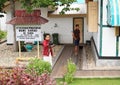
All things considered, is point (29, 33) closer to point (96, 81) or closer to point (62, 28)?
point (96, 81)

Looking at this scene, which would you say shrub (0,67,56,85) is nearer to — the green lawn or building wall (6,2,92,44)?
the green lawn

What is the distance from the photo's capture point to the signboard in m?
18.2

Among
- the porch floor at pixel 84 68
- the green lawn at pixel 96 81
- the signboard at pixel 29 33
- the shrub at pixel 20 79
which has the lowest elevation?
the green lawn at pixel 96 81

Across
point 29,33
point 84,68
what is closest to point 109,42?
point 84,68

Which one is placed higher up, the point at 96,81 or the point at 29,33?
the point at 29,33

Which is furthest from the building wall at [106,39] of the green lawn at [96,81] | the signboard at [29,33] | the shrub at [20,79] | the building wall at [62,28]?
the shrub at [20,79]

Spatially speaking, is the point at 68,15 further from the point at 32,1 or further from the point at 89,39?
the point at 32,1

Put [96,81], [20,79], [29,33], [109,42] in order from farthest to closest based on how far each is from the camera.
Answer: [29,33] < [109,42] < [96,81] < [20,79]

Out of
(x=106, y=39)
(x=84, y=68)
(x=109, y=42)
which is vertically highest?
(x=106, y=39)

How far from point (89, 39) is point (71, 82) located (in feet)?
43.0

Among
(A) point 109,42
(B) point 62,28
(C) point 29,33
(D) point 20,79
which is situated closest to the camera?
(D) point 20,79

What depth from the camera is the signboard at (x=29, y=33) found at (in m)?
18.2

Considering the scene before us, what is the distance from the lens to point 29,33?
60.1ft

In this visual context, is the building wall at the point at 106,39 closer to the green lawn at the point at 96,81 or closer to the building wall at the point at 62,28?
the green lawn at the point at 96,81
